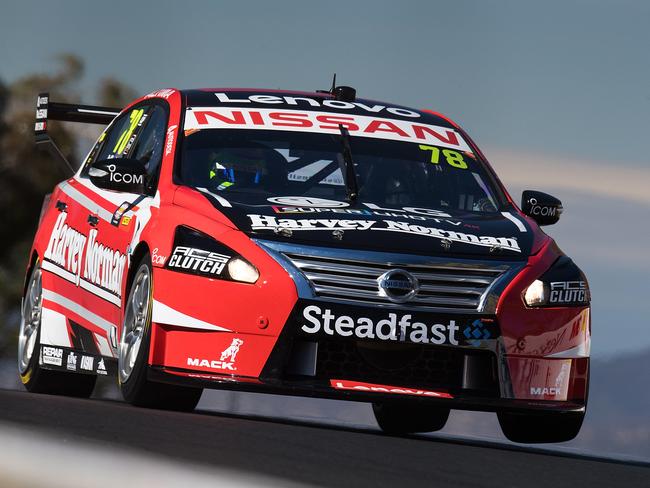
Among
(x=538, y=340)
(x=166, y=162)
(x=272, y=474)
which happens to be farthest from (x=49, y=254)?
(x=272, y=474)

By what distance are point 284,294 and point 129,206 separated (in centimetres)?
152

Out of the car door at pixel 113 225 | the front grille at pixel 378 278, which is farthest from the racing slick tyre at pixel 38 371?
the front grille at pixel 378 278

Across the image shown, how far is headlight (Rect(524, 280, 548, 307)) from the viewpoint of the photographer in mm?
8109

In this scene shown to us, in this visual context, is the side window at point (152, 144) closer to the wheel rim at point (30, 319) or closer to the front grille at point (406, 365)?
the wheel rim at point (30, 319)

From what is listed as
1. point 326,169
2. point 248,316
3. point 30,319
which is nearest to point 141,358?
point 248,316

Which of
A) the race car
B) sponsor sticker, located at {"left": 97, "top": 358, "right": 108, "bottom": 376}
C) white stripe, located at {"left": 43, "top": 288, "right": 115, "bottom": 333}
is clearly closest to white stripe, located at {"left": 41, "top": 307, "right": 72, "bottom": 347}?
white stripe, located at {"left": 43, "top": 288, "right": 115, "bottom": 333}

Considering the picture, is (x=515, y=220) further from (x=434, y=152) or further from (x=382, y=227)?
(x=382, y=227)

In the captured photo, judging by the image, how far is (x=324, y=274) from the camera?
7883 millimetres

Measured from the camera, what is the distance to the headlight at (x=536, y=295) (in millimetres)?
8109

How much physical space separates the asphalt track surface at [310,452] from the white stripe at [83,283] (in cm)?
87

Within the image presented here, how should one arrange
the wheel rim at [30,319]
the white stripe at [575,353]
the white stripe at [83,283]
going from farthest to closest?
the wheel rim at [30,319], the white stripe at [83,283], the white stripe at [575,353]

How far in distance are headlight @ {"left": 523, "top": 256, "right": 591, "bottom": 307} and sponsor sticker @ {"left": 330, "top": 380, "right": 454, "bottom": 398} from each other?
63cm

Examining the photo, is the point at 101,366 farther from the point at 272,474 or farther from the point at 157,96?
the point at 272,474

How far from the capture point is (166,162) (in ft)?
29.4
